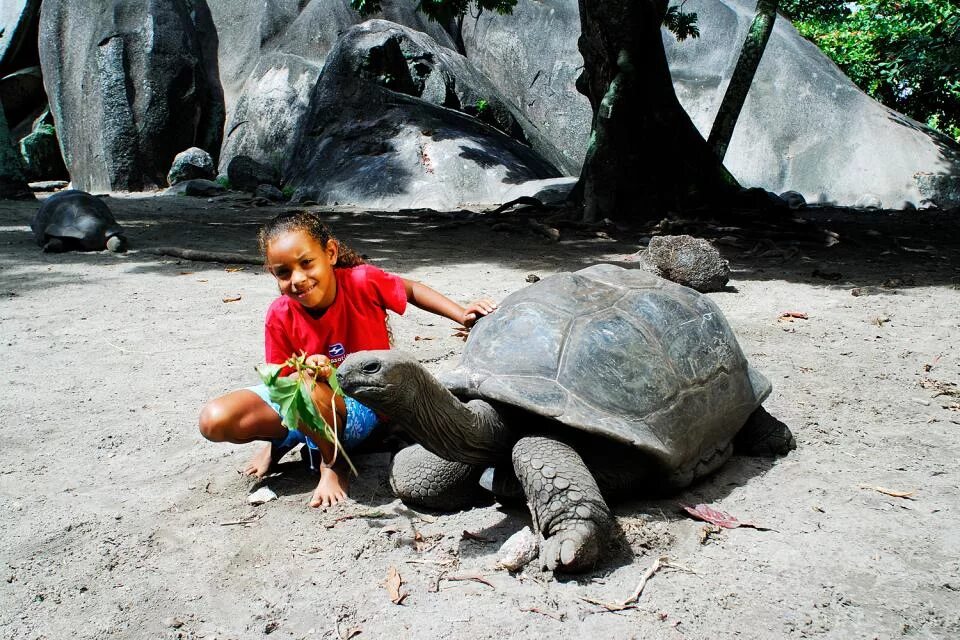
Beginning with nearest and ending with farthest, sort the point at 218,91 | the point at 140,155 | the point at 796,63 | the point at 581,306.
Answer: the point at 581,306
the point at 796,63
the point at 140,155
the point at 218,91

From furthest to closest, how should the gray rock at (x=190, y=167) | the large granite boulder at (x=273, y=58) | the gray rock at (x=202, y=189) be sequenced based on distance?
the large granite boulder at (x=273, y=58)
the gray rock at (x=190, y=167)
the gray rock at (x=202, y=189)

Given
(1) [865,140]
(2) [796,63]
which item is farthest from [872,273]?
(2) [796,63]

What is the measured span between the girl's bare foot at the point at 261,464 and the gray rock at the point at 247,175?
38.3ft

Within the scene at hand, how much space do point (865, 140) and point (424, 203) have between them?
283 inches

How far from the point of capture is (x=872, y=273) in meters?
6.12

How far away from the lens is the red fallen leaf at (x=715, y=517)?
230cm

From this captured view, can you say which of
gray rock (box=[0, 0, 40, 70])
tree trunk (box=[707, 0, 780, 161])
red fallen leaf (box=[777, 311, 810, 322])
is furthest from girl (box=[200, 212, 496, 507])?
gray rock (box=[0, 0, 40, 70])

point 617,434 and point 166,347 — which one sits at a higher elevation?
point 617,434

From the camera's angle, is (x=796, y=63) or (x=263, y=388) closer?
(x=263, y=388)

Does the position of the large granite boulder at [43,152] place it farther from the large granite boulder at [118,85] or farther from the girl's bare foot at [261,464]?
the girl's bare foot at [261,464]

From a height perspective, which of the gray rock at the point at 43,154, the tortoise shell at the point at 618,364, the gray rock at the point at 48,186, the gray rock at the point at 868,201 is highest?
the gray rock at the point at 868,201

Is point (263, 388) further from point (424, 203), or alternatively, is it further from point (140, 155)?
point (140, 155)

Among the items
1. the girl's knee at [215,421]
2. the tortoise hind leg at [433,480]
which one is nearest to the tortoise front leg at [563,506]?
the tortoise hind leg at [433,480]

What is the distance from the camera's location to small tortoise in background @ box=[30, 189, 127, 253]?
7020 mm
